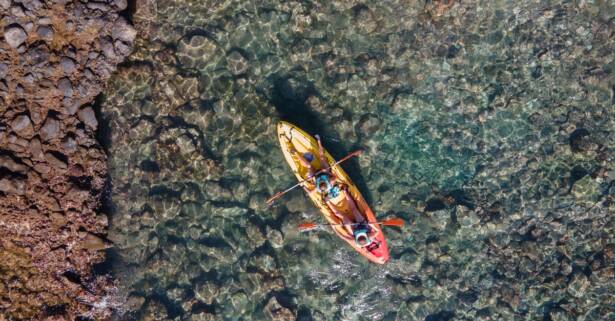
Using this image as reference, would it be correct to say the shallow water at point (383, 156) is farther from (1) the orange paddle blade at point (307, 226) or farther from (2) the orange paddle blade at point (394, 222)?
(2) the orange paddle blade at point (394, 222)

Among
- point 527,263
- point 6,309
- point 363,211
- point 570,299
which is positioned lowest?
point 570,299

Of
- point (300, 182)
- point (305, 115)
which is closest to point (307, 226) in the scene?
point (300, 182)

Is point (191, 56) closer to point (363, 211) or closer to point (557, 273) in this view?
point (363, 211)

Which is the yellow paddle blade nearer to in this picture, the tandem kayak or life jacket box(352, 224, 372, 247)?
the tandem kayak

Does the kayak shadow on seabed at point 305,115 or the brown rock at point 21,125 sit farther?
the kayak shadow on seabed at point 305,115

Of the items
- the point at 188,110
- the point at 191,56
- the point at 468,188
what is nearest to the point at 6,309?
the point at 188,110

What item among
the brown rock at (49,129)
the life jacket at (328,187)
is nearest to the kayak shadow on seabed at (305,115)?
the life jacket at (328,187)

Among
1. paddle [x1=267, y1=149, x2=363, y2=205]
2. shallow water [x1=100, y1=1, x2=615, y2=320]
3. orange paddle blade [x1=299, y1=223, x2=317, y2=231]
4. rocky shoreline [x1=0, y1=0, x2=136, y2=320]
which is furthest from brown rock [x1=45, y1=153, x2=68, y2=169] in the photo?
orange paddle blade [x1=299, y1=223, x2=317, y2=231]

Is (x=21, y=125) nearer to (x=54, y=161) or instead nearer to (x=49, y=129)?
(x=49, y=129)
